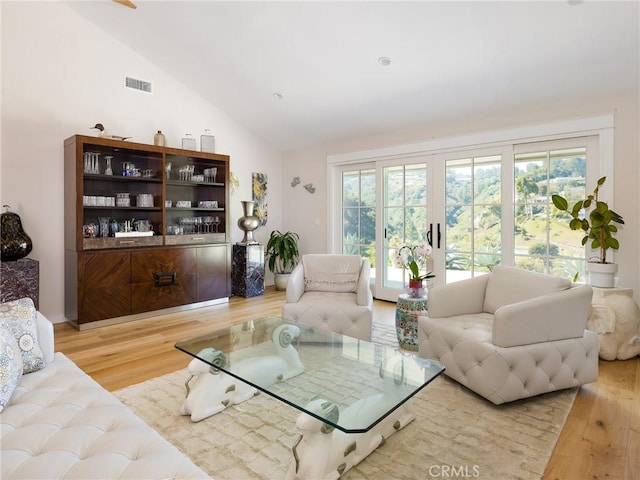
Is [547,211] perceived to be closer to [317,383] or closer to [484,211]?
[484,211]

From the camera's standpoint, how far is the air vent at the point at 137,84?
14.7ft

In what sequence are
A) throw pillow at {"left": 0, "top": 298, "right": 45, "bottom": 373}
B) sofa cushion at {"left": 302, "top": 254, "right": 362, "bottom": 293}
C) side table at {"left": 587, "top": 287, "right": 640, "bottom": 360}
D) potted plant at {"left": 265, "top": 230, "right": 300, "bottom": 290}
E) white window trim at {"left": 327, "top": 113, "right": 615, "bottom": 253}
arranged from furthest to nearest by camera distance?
potted plant at {"left": 265, "top": 230, "right": 300, "bottom": 290} → sofa cushion at {"left": 302, "top": 254, "right": 362, "bottom": 293} → white window trim at {"left": 327, "top": 113, "right": 615, "bottom": 253} → side table at {"left": 587, "top": 287, "right": 640, "bottom": 360} → throw pillow at {"left": 0, "top": 298, "right": 45, "bottom": 373}

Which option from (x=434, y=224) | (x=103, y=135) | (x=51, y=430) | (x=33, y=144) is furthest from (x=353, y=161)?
(x=51, y=430)

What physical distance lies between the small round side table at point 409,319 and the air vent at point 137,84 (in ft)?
13.3

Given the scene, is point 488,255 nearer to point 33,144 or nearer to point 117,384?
point 117,384

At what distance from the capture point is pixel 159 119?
4.77 m

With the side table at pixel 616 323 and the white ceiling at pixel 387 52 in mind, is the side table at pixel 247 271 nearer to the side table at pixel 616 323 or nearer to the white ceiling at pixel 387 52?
the white ceiling at pixel 387 52

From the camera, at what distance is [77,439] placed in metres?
1.28

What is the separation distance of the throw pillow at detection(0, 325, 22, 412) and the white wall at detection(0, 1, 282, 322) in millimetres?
2693

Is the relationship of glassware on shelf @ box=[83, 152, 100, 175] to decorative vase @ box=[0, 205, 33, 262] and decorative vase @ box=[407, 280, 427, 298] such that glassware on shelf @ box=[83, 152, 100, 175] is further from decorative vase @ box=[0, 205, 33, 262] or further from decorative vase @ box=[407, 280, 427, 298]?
decorative vase @ box=[407, 280, 427, 298]

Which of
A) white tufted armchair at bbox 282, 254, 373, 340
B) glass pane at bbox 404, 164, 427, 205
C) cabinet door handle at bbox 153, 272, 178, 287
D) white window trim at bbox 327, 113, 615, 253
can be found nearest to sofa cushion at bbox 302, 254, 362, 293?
white tufted armchair at bbox 282, 254, 373, 340

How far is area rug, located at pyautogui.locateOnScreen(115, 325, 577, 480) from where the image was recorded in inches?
66.2

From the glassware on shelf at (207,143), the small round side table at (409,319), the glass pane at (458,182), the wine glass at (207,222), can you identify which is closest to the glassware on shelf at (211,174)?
the glassware on shelf at (207,143)

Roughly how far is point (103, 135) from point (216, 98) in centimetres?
169
